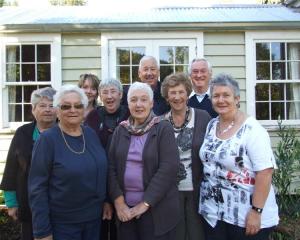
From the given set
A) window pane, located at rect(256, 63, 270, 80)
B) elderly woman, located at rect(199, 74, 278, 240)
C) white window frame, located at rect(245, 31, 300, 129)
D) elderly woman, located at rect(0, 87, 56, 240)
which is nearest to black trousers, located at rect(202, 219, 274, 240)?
elderly woman, located at rect(199, 74, 278, 240)

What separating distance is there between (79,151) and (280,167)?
12.4 ft

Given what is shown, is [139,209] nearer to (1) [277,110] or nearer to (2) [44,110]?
(2) [44,110]

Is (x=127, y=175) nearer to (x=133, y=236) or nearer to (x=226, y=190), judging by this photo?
(x=133, y=236)

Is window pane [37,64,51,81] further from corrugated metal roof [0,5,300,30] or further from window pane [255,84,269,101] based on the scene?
window pane [255,84,269,101]

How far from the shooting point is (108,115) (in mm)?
3824

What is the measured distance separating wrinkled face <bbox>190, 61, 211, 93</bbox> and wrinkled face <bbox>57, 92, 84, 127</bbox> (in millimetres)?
1558

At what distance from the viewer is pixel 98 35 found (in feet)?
24.3

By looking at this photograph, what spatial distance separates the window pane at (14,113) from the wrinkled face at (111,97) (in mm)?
4311

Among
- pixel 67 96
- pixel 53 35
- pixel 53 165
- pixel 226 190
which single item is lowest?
pixel 226 190

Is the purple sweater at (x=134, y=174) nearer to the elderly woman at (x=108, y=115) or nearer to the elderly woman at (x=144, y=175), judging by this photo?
the elderly woman at (x=144, y=175)

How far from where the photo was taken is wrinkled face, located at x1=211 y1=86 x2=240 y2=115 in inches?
118

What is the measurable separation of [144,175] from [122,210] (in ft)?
1.03

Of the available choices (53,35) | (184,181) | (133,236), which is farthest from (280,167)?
(53,35)

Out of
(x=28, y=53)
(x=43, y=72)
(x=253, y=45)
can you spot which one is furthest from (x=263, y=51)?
(x=28, y=53)
